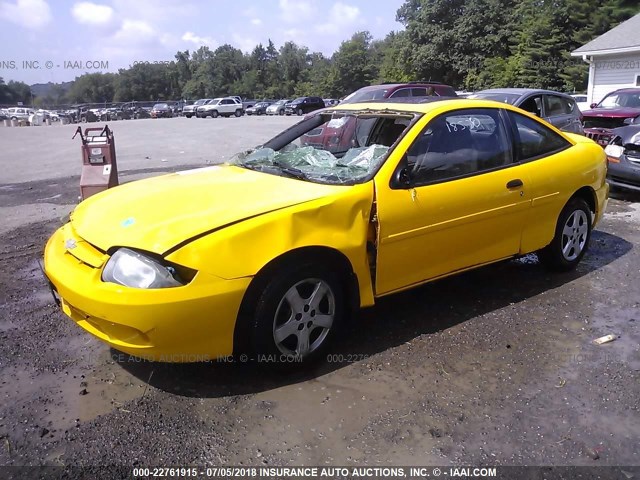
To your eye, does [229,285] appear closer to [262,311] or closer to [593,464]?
[262,311]

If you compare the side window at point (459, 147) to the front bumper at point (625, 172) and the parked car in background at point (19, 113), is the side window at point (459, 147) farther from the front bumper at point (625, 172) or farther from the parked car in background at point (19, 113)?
the parked car in background at point (19, 113)

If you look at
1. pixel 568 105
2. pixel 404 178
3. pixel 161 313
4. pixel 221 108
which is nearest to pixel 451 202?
pixel 404 178

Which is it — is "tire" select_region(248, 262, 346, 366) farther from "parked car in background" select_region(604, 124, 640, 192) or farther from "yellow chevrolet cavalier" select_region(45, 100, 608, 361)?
"parked car in background" select_region(604, 124, 640, 192)

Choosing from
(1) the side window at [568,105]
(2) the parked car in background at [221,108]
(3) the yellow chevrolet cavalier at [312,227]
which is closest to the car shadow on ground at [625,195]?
(1) the side window at [568,105]

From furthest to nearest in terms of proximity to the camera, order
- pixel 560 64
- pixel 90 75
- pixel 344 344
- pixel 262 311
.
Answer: pixel 90 75 → pixel 560 64 → pixel 344 344 → pixel 262 311

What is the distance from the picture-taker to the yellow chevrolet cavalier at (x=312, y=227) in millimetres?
2881

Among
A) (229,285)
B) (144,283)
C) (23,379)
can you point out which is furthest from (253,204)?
(23,379)

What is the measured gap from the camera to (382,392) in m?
3.16

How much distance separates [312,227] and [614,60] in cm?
2655

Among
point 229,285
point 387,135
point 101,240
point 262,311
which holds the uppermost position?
point 387,135

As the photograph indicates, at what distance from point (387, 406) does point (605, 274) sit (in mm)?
3123

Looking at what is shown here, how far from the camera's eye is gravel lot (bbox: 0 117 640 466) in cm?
267

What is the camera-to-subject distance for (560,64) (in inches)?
1617

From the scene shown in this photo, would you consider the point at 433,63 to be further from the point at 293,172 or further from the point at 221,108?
the point at 293,172
